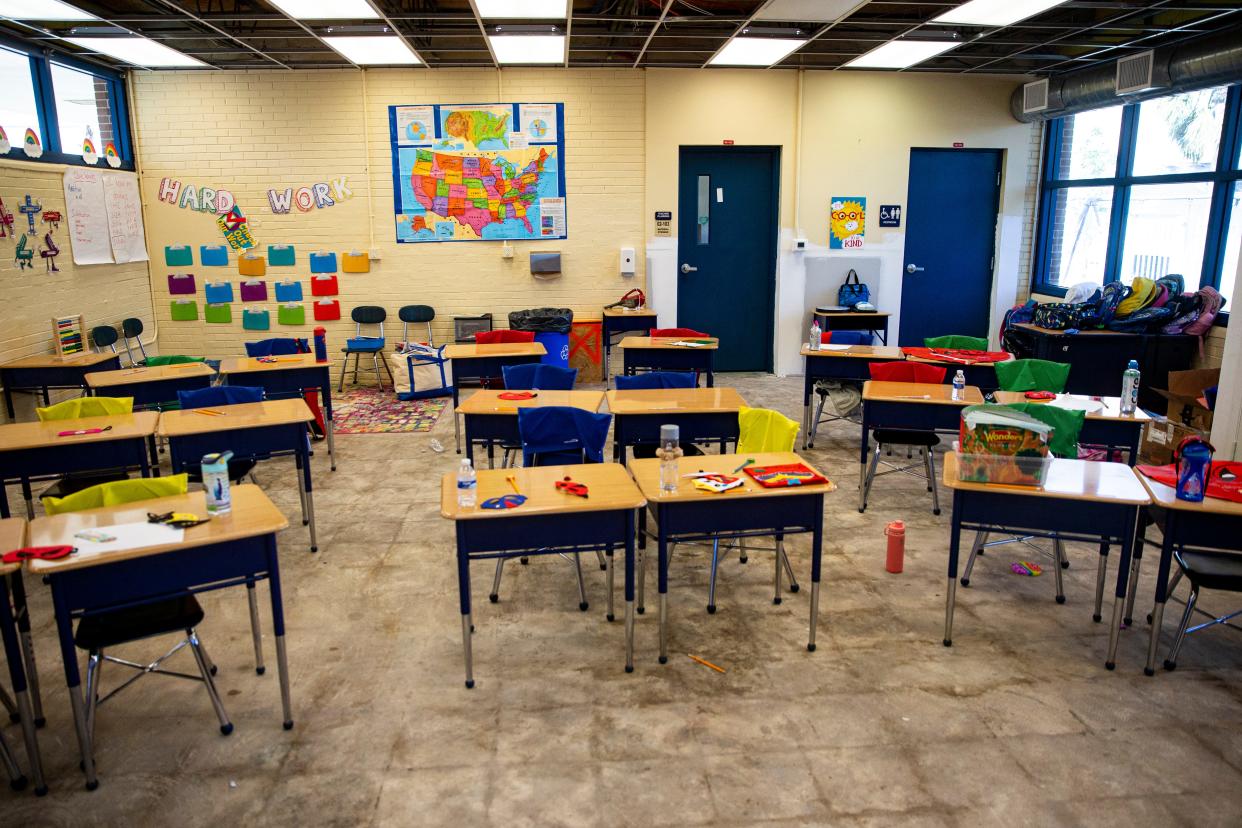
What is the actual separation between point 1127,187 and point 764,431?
23.0 feet

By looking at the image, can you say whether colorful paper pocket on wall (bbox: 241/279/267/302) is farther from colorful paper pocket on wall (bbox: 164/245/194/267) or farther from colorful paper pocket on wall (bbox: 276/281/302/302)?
colorful paper pocket on wall (bbox: 164/245/194/267)

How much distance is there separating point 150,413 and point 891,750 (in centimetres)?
501

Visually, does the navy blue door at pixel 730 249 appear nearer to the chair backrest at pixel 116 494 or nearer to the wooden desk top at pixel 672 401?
the wooden desk top at pixel 672 401

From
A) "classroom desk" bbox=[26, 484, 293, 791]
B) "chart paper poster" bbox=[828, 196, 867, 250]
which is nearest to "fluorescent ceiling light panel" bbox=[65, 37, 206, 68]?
"classroom desk" bbox=[26, 484, 293, 791]

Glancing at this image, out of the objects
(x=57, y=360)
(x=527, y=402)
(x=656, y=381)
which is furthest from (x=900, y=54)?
(x=57, y=360)

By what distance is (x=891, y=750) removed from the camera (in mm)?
3607

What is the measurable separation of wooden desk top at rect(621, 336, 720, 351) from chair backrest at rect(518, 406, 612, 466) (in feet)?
9.25

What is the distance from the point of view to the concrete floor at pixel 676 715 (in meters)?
3.30

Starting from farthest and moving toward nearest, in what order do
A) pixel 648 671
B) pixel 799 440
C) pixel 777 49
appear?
pixel 777 49
pixel 799 440
pixel 648 671

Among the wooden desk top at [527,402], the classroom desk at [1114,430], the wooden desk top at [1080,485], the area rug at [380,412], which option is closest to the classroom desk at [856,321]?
the area rug at [380,412]

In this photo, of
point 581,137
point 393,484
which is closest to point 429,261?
point 581,137

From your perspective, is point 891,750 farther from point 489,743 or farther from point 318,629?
point 318,629

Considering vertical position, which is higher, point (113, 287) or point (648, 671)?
point (113, 287)

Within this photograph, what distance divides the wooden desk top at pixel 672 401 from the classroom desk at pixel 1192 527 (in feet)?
8.32
